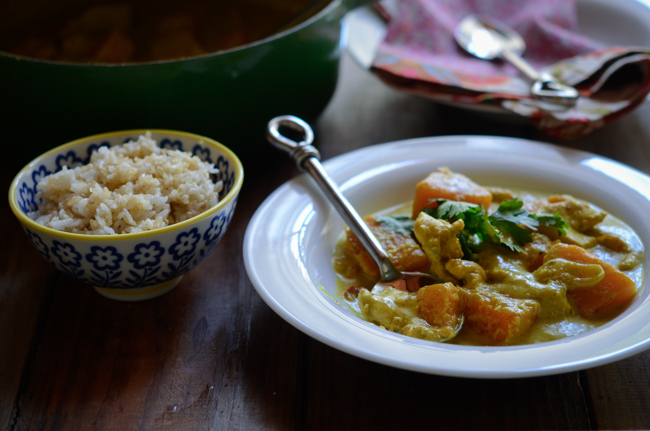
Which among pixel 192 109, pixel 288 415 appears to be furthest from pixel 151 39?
pixel 288 415

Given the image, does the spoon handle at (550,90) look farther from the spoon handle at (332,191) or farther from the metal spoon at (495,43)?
the spoon handle at (332,191)

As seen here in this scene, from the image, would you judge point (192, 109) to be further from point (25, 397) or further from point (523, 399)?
point (523, 399)

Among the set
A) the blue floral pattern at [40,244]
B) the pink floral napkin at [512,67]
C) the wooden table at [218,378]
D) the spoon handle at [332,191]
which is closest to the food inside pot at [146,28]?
the pink floral napkin at [512,67]

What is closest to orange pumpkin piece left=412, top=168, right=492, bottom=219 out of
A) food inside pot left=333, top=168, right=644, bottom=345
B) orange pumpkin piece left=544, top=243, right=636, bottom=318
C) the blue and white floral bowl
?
food inside pot left=333, top=168, right=644, bottom=345

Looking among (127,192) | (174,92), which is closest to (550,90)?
(174,92)

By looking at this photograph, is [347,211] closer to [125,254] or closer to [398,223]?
[398,223]

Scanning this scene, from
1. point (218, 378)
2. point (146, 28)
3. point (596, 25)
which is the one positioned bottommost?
point (218, 378)

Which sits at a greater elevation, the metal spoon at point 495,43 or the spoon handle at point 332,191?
the metal spoon at point 495,43
